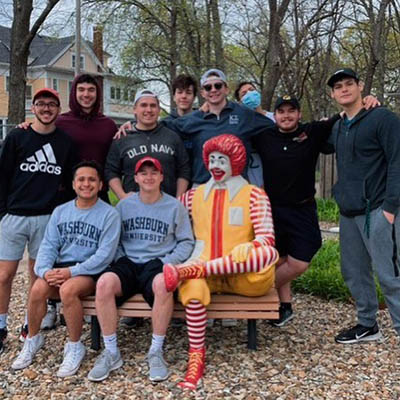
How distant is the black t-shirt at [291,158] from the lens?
4.23m

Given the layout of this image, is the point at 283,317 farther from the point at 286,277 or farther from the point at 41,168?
the point at 41,168

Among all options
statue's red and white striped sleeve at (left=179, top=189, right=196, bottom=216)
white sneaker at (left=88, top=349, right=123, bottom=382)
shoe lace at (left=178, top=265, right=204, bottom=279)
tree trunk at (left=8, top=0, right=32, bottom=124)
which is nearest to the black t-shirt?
statue's red and white striped sleeve at (left=179, top=189, right=196, bottom=216)

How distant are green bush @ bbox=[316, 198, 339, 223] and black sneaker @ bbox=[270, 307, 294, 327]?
5.03 metres

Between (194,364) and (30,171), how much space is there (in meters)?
1.88

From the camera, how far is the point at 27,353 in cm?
387

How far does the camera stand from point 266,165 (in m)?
4.30

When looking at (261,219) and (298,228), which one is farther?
(298,228)

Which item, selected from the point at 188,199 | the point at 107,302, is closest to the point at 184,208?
the point at 188,199

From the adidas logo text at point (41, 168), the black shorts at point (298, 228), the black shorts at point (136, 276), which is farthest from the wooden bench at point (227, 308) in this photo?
the adidas logo text at point (41, 168)

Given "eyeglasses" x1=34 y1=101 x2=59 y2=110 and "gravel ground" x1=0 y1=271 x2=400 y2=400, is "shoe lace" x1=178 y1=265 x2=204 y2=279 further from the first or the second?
"eyeglasses" x1=34 y1=101 x2=59 y2=110

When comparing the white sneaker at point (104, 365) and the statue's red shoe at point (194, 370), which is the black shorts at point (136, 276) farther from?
the statue's red shoe at point (194, 370)

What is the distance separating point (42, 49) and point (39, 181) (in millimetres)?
37299

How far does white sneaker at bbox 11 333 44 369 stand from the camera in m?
3.79

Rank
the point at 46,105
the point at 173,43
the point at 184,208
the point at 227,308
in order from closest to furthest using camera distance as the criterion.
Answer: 1. the point at 227,308
2. the point at 184,208
3. the point at 46,105
4. the point at 173,43
